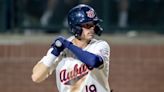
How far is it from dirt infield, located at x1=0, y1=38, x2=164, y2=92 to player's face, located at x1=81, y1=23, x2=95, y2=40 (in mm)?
3912

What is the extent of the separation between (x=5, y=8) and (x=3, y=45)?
3.14 ft

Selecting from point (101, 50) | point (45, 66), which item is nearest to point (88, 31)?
point (101, 50)

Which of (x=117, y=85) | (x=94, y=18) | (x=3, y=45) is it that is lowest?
(x=117, y=85)

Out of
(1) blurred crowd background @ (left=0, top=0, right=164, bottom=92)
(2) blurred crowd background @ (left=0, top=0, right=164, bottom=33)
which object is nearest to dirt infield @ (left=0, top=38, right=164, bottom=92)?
(1) blurred crowd background @ (left=0, top=0, right=164, bottom=92)

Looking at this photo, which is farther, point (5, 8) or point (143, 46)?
point (5, 8)

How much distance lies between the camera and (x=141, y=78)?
889cm

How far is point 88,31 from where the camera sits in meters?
4.95

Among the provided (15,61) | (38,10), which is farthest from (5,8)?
(15,61)

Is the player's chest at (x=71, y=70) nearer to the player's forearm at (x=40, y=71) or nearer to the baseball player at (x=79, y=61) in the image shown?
the baseball player at (x=79, y=61)

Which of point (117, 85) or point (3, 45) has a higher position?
point (3, 45)

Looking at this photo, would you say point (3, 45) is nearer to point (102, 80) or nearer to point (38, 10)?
point (38, 10)

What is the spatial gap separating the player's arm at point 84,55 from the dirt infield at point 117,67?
158 inches

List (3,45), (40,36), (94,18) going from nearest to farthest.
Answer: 1. (94,18)
2. (3,45)
3. (40,36)

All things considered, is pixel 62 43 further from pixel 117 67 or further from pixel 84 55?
pixel 117 67
